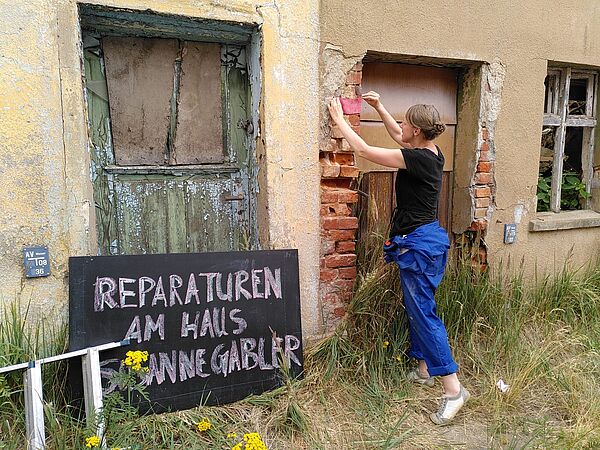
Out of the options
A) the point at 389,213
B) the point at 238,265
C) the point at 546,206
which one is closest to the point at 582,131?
the point at 546,206

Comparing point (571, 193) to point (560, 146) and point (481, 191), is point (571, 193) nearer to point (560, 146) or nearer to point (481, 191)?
point (560, 146)

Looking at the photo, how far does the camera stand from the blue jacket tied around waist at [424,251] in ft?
8.79

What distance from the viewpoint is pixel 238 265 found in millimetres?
2684

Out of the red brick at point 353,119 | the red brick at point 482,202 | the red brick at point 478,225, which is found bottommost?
the red brick at point 478,225

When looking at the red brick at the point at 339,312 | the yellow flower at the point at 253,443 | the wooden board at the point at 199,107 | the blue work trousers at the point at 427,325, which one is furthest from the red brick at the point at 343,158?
the yellow flower at the point at 253,443

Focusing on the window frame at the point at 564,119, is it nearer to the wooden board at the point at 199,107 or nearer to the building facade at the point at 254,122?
the building facade at the point at 254,122

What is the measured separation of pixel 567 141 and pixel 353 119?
9.08ft

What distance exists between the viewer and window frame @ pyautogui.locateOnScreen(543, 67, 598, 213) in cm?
432

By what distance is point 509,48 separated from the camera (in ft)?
12.1

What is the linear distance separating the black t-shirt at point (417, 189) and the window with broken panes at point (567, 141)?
88.6 inches

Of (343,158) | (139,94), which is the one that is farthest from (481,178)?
(139,94)

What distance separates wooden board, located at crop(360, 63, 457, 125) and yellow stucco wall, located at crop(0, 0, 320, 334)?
2.47 feet

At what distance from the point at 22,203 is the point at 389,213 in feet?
7.87

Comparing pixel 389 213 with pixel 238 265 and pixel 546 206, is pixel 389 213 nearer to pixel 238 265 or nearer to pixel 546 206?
pixel 238 265
